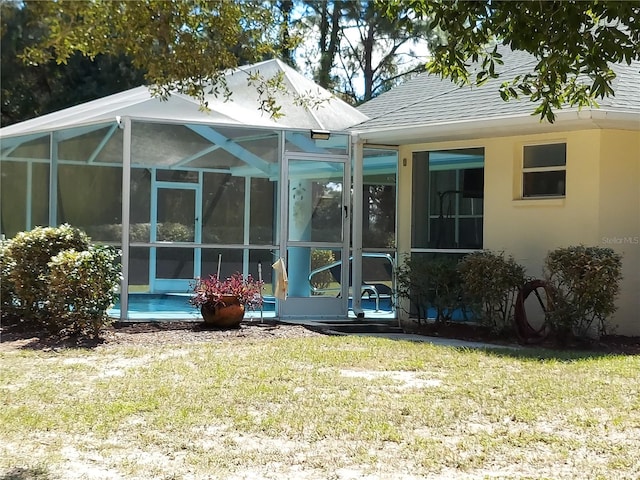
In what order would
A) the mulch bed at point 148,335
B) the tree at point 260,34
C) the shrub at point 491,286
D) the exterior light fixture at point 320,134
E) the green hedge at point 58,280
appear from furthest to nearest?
the exterior light fixture at point 320,134 < the shrub at point 491,286 < the green hedge at point 58,280 < the mulch bed at point 148,335 < the tree at point 260,34

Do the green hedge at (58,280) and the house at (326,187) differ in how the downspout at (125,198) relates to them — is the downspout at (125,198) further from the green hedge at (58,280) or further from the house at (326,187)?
the green hedge at (58,280)

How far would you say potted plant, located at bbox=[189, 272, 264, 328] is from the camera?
482 inches

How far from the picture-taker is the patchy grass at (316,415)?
17.8 ft

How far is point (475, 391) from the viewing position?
770 centimetres

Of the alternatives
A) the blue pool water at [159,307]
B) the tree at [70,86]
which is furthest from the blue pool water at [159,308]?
the tree at [70,86]

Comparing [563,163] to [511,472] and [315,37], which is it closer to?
[511,472]

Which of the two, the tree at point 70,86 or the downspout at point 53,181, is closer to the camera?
the downspout at point 53,181

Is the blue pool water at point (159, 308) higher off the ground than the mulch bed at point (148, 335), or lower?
higher

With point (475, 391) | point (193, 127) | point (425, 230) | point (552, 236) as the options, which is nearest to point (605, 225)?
point (552, 236)

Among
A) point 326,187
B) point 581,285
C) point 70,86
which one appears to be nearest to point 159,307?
point 326,187

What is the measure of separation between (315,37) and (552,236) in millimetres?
16326

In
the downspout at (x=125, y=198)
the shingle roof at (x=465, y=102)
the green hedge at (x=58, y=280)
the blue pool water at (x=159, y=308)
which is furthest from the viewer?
the blue pool water at (x=159, y=308)

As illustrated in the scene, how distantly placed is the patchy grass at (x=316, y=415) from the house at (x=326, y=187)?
10.3 feet

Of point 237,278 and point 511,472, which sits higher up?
point 237,278
